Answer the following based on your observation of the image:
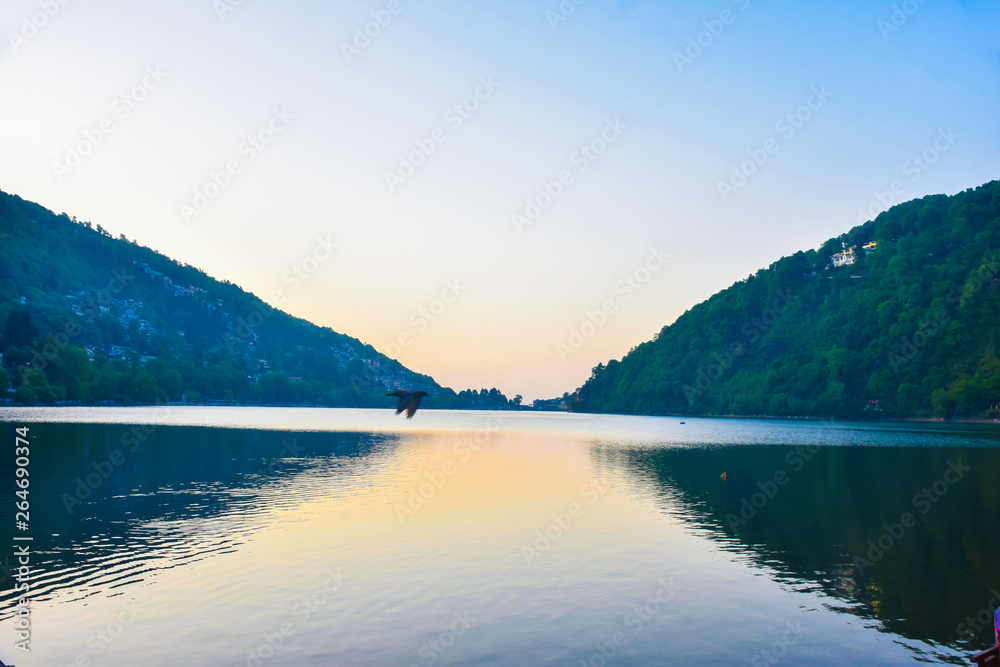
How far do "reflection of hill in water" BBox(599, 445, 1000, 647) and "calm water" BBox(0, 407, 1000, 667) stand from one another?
17cm

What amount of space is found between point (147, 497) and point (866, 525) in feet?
126

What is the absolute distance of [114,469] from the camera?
46.9 metres

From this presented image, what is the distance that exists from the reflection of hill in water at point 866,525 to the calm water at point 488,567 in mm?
170

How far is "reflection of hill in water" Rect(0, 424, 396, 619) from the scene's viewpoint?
23.0 meters

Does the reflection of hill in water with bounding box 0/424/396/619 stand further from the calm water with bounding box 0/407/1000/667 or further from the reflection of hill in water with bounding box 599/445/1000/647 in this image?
the reflection of hill in water with bounding box 599/445/1000/647

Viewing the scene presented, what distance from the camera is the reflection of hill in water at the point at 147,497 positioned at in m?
23.0

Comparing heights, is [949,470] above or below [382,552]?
above

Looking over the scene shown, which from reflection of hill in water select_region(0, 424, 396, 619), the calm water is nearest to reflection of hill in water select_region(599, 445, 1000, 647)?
the calm water

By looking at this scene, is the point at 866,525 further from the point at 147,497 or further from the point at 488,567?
the point at 147,497

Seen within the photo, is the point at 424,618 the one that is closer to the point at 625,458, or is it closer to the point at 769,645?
the point at 769,645

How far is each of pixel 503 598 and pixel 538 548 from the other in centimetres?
745

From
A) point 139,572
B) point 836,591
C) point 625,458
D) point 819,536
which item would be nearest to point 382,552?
point 139,572

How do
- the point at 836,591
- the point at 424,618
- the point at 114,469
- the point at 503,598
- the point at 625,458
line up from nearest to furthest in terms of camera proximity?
the point at 424,618 → the point at 503,598 → the point at 836,591 → the point at 114,469 → the point at 625,458

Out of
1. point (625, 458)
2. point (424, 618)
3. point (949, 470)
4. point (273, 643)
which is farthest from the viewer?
point (625, 458)
